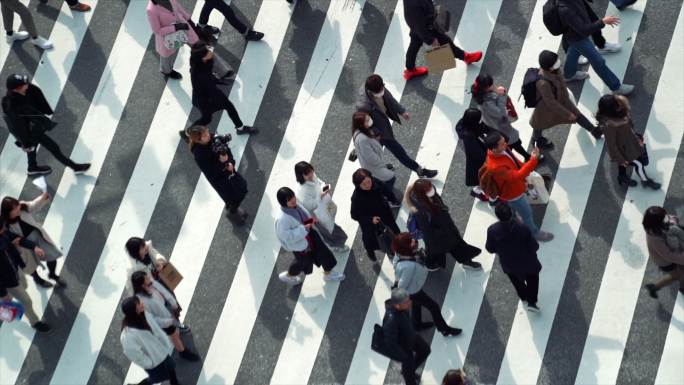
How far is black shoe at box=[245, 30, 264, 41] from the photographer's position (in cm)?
1490

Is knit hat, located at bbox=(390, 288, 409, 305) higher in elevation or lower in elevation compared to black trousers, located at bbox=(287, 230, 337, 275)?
higher

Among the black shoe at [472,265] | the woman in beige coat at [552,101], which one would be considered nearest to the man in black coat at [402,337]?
the black shoe at [472,265]

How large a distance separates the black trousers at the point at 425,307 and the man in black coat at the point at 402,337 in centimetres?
43

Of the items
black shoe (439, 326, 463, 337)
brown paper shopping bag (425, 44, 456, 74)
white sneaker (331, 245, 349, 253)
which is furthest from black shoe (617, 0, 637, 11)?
black shoe (439, 326, 463, 337)

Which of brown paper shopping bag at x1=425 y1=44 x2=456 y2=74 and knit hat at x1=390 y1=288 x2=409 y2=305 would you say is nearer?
knit hat at x1=390 y1=288 x2=409 y2=305

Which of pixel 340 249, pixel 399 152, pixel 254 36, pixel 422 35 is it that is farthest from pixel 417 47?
pixel 340 249

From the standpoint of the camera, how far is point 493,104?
12.3 meters

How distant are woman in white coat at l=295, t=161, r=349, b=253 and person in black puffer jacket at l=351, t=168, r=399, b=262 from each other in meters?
0.35

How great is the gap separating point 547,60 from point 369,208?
2.55 metres

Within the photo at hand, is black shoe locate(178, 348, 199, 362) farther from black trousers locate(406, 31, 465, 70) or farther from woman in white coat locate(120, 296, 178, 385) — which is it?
black trousers locate(406, 31, 465, 70)

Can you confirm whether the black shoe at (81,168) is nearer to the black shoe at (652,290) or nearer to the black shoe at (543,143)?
the black shoe at (543,143)

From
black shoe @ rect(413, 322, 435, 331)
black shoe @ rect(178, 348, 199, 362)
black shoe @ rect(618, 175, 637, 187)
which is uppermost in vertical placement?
black shoe @ rect(618, 175, 637, 187)

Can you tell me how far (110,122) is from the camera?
14.8 metres

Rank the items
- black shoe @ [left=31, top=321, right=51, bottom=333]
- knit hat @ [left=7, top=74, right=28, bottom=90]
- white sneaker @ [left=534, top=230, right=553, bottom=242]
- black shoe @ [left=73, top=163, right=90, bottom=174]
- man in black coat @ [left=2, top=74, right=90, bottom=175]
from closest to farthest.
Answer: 1. white sneaker @ [left=534, top=230, right=553, bottom=242]
2. black shoe @ [left=31, top=321, right=51, bottom=333]
3. knit hat @ [left=7, top=74, right=28, bottom=90]
4. man in black coat @ [left=2, top=74, right=90, bottom=175]
5. black shoe @ [left=73, top=163, right=90, bottom=174]
